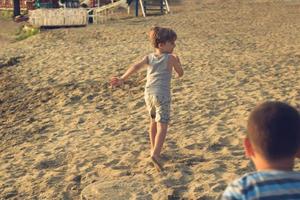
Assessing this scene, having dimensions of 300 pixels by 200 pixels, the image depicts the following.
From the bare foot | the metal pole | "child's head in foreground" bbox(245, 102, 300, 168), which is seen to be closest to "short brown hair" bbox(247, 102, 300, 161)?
"child's head in foreground" bbox(245, 102, 300, 168)

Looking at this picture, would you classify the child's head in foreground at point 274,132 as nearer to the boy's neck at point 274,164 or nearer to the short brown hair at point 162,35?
the boy's neck at point 274,164

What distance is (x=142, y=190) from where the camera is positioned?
544 centimetres

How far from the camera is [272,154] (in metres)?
2.15

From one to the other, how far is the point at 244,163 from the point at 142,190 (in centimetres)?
118

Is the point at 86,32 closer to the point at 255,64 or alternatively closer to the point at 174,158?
the point at 255,64

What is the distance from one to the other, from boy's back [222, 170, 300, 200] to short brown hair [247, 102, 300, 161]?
0.23 feet

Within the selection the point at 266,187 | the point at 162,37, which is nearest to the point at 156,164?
the point at 162,37

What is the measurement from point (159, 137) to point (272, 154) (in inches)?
143

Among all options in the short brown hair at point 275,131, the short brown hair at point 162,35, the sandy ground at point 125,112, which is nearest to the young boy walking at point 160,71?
the short brown hair at point 162,35

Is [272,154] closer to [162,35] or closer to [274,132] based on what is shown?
[274,132]

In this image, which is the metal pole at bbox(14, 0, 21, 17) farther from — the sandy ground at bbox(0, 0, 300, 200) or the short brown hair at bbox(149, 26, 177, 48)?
the short brown hair at bbox(149, 26, 177, 48)

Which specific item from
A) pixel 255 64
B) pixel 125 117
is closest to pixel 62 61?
→ pixel 255 64

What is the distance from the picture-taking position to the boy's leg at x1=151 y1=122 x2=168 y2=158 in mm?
5695

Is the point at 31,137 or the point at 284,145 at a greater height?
the point at 284,145
